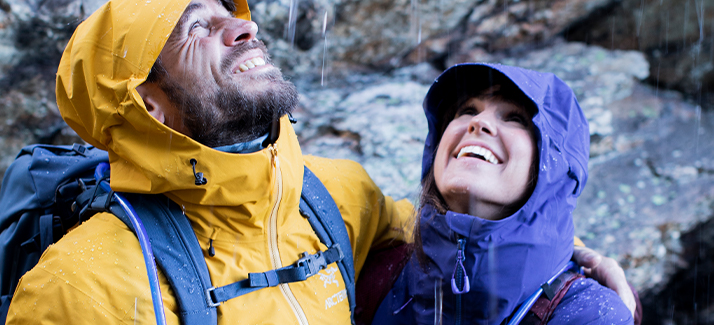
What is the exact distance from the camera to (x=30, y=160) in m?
2.27

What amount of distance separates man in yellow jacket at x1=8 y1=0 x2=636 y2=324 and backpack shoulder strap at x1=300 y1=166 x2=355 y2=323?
57 mm

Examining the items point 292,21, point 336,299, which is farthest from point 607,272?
point 292,21

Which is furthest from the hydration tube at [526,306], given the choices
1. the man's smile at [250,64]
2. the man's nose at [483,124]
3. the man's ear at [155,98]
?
the man's ear at [155,98]

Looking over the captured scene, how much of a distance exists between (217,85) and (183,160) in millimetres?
517

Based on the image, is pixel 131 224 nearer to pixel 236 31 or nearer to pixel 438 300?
pixel 236 31

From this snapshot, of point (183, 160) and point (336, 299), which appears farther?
point (336, 299)

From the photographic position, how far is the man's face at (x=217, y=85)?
2174 mm

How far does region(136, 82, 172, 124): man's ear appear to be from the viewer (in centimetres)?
216

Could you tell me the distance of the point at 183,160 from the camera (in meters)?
1.84

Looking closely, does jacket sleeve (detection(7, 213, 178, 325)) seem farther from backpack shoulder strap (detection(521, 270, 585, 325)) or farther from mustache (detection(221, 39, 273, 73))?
backpack shoulder strap (detection(521, 270, 585, 325))

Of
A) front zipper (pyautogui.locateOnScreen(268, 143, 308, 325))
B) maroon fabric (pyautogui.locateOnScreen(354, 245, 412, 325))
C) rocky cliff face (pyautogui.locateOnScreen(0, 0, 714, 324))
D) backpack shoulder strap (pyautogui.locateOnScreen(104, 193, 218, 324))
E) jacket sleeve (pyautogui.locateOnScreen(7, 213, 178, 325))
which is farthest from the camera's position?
rocky cliff face (pyautogui.locateOnScreen(0, 0, 714, 324))

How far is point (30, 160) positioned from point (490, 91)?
2.41 m

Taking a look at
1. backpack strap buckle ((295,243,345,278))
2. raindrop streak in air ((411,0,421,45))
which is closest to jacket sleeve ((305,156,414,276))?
backpack strap buckle ((295,243,345,278))

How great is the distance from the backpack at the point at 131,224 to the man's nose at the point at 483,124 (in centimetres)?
85
